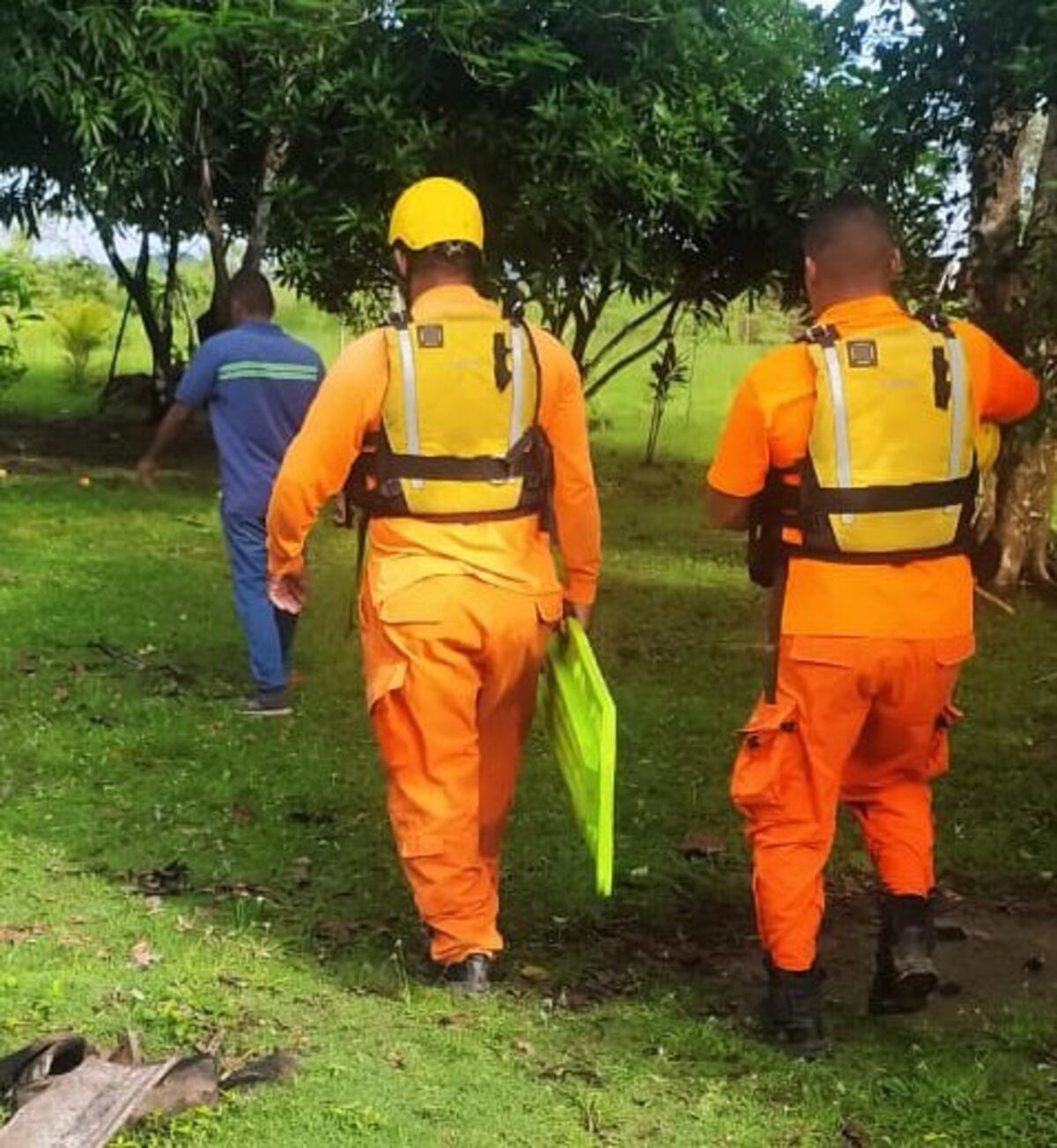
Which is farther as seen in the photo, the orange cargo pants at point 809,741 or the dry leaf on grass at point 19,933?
the dry leaf on grass at point 19,933

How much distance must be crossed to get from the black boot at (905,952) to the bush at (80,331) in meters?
20.8

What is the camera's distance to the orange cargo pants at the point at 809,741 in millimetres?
4406

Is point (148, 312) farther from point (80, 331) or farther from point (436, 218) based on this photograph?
point (436, 218)

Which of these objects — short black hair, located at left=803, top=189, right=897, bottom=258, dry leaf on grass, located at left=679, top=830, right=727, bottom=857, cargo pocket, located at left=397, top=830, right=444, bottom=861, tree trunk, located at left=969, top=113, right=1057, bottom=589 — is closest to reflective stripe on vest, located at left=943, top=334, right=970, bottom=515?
short black hair, located at left=803, top=189, right=897, bottom=258

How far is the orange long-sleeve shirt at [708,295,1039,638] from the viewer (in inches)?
171

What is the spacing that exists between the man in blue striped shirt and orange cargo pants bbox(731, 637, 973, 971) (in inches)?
136

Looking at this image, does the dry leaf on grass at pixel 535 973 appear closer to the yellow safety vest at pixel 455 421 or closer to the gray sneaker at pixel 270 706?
the yellow safety vest at pixel 455 421

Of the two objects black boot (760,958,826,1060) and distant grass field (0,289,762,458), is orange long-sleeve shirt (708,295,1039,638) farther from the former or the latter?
distant grass field (0,289,762,458)

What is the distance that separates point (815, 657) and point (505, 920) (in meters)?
1.56

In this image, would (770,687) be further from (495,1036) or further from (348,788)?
(348,788)

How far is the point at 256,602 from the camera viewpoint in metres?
7.83

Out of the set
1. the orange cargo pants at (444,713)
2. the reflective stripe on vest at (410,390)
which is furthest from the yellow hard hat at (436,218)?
the orange cargo pants at (444,713)

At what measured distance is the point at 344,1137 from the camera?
3840 mm

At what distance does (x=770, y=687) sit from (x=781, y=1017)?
2.61 feet
